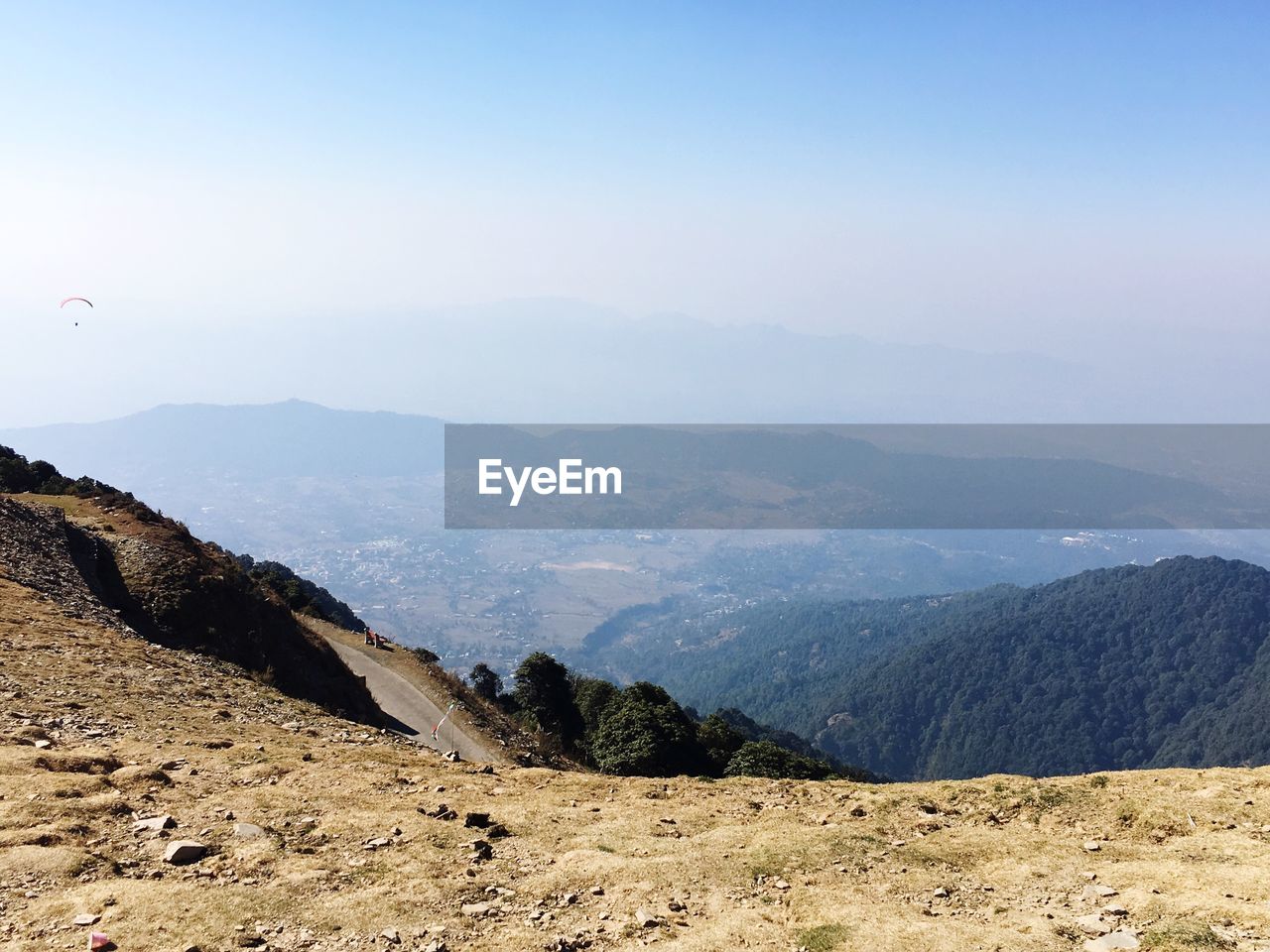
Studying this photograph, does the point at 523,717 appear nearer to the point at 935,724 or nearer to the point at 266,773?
the point at 266,773

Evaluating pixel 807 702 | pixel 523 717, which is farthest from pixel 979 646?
pixel 523 717

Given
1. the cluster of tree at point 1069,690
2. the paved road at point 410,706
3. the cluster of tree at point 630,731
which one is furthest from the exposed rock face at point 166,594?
the cluster of tree at point 1069,690

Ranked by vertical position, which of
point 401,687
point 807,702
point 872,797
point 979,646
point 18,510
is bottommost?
point 807,702

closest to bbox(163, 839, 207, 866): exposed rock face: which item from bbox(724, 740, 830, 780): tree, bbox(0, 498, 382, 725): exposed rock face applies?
bbox(0, 498, 382, 725): exposed rock face

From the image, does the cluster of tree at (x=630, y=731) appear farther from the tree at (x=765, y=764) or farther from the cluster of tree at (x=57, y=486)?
the cluster of tree at (x=57, y=486)

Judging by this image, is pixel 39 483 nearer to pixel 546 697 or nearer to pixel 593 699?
pixel 546 697

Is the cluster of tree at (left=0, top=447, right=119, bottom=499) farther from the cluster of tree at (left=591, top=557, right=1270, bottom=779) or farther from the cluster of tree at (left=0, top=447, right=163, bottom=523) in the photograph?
the cluster of tree at (left=591, top=557, right=1270, bottom=779)
